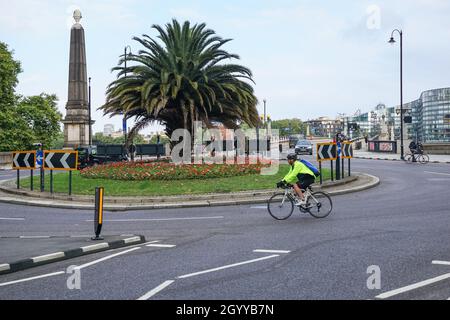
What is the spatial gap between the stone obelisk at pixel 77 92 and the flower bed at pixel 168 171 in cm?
1954

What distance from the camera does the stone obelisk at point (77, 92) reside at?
129 feet

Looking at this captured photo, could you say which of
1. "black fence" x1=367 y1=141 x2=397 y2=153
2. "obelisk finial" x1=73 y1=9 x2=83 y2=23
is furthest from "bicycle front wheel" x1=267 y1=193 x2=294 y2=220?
"black fence" x1=367 y1=141 x2=397 y2=153

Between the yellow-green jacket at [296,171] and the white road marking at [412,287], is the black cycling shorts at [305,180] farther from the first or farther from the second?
the white road marking at [412,287]

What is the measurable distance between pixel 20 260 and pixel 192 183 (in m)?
11.7

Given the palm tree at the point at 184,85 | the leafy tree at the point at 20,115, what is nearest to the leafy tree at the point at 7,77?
A: the leafy tree at the point at 20,115

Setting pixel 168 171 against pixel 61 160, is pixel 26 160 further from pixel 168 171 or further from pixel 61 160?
pixel 168 171

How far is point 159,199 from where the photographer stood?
16578mm

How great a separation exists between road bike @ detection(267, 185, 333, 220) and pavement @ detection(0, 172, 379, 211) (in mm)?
3456

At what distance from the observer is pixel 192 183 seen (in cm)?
1903

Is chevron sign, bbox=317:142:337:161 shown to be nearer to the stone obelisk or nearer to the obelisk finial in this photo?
the stone obelisk

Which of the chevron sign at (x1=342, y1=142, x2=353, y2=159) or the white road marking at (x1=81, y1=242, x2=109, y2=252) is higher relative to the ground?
the chevron sign at (x1=342, y1=142, x2=353, y2=159)

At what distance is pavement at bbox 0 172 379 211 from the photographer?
51.2ft
